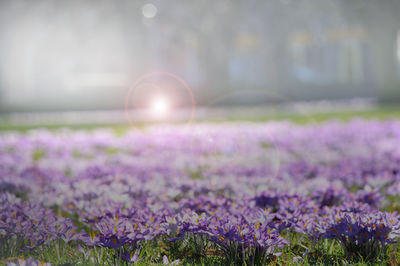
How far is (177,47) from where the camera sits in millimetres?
25656

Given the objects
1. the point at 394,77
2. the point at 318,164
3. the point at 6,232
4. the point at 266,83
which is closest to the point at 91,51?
the point at 266,83

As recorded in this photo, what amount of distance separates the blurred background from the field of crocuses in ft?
55.2

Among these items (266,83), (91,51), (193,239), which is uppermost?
(91,51)

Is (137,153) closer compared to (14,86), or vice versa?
(137,153)

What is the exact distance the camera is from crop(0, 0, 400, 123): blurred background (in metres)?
22.8

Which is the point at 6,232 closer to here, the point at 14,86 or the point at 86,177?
the point at 86,177

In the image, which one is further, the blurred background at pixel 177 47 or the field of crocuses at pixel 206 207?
the blurred background at pixel 177 47

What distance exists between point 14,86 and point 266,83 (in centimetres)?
1524

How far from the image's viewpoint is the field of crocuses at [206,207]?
283 cm

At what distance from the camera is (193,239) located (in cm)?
314

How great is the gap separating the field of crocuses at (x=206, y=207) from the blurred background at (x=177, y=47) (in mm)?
16828

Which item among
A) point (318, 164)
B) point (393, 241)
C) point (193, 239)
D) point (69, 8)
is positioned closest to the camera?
point (393, 241)

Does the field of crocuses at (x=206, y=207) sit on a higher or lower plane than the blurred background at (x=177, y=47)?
lower

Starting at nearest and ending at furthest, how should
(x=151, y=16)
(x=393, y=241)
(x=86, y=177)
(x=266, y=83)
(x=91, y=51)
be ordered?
(x=393, y=241) < (x=86, y=177) < (x=151, y=16) < (x=266, y=83) < (x=91, y=51)
